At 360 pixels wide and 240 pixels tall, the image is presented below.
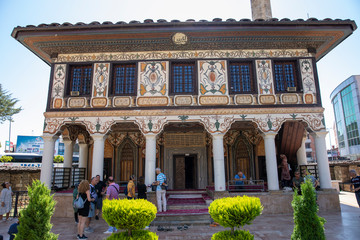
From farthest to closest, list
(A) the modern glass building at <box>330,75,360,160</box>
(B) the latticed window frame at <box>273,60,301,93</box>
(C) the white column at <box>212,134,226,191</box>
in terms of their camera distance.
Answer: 1. (A) the modern glass building at <box>330,75,360,160</box>
2. (B) the latticed window frame at <box>273,60,301,93</box>
3. (C) the white column at <box>212,134,226,191</box>

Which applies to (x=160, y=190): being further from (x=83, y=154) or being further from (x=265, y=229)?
(x=83, y=154)

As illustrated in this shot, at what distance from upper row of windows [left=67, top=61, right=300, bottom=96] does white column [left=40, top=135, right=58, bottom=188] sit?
6.48 feet

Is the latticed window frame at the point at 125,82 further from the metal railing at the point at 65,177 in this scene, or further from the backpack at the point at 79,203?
the backpack at the point at 79,203

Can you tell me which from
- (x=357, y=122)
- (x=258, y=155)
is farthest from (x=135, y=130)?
(x=357, y=122)

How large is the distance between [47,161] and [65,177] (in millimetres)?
1683

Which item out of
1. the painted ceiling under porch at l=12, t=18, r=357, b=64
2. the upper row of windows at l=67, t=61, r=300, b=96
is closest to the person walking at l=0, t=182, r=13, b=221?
the upper row of windows at l=67, t=61, r=300, b=96

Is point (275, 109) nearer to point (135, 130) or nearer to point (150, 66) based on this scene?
point (150, 66)

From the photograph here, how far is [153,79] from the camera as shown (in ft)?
30.3

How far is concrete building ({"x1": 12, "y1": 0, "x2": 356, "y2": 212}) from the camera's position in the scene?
343 inches

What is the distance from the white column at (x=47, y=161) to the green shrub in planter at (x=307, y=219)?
823cm

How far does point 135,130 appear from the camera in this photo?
12.0 m

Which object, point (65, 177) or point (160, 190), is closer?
point (160, 190)

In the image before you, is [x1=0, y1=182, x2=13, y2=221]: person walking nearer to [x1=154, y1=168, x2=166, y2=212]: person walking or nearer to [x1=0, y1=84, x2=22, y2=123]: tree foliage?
[x1=154, y1=168, x2=166, y2=212]: person walking

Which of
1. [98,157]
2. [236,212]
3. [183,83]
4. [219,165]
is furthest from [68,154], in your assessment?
[236,212]
